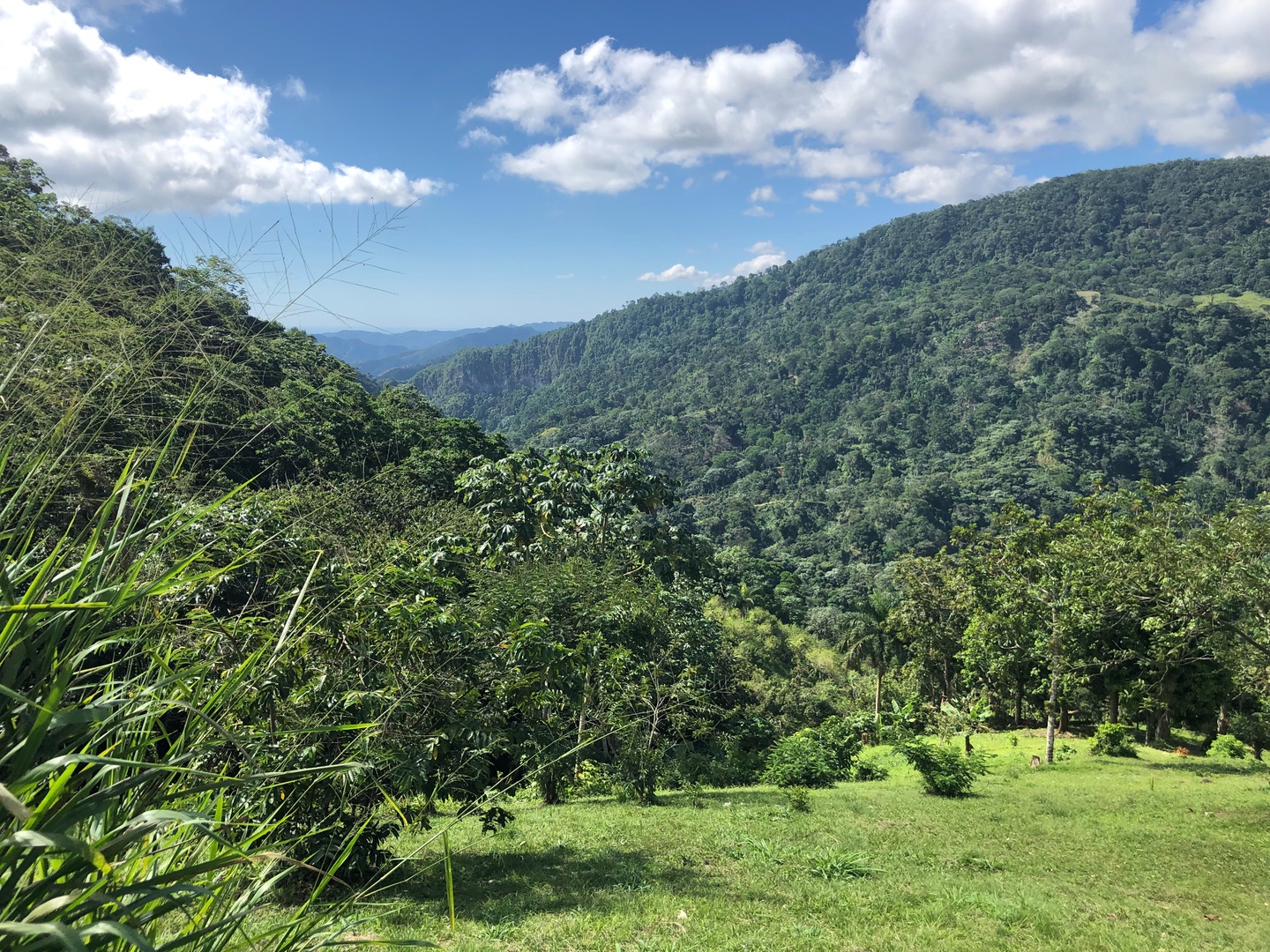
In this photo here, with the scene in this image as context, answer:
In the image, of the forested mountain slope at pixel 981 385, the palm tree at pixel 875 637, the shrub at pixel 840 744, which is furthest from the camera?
the forested mountain slope at pixel 981 385

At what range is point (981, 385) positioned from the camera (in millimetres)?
119500

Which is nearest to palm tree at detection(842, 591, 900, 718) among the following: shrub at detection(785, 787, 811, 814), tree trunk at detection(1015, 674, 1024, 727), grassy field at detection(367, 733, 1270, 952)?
tree trunk at detection(1015, 674, 1024, 727)

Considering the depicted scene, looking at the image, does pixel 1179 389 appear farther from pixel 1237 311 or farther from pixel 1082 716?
pixel 1082 716

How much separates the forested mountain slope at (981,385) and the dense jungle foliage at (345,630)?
2084 inches

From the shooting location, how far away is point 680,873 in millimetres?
7312

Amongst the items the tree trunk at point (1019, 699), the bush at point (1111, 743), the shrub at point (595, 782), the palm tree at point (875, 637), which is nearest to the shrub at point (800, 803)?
the shrub at point (595, 782)

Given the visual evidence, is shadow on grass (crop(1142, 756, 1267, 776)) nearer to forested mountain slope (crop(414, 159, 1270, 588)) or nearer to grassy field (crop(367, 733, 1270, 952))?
grassy field (crop(367, 733, 1270, 952))

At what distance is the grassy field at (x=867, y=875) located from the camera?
567cm

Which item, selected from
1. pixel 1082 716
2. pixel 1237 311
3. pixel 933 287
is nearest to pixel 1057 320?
pixel 1237 311

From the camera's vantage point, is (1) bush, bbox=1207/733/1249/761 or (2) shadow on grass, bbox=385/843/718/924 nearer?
(2) shadow on grass, bbox=385/843/718/924

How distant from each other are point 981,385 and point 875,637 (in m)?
104

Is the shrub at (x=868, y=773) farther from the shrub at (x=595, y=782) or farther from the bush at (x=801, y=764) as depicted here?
the shrub at (x=595, y=782)

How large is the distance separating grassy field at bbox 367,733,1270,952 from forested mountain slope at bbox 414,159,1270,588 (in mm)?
62739

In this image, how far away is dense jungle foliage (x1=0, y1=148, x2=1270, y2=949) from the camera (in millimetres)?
958
